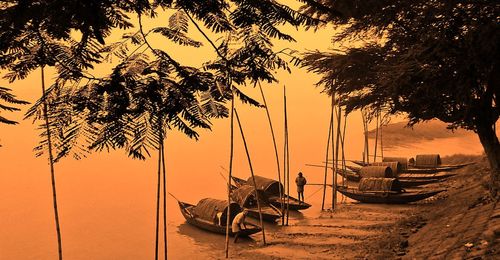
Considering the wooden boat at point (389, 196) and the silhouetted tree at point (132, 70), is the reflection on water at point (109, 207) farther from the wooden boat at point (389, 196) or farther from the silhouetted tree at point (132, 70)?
the silhouetted tree at point (132, 70)

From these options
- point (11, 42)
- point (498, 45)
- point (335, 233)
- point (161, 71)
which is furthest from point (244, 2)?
point (335, 233)

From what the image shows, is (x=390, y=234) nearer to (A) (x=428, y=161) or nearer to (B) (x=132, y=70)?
(B) (x=132, y=70)

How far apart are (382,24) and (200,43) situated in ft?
33.6

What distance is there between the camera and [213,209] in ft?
51.4

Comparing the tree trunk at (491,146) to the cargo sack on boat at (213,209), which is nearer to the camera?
the tree trunk at (491,146)

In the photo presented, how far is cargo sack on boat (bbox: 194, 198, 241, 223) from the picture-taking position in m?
15.2

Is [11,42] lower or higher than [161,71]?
higher

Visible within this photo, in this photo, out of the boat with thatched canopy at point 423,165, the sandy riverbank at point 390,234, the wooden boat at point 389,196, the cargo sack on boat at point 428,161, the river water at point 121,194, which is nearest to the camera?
the sandy riverbank at point 390,234

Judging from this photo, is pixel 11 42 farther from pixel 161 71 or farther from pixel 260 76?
pixel 260 76

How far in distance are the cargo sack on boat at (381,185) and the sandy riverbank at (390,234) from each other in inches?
34.0

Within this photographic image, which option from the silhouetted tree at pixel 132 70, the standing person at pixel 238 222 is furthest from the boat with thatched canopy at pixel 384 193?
the silhouetted tree at pixel 132 70

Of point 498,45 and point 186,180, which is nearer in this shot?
point 498,45

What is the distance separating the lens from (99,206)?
76.7 feet

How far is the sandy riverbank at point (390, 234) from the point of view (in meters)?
7.43
